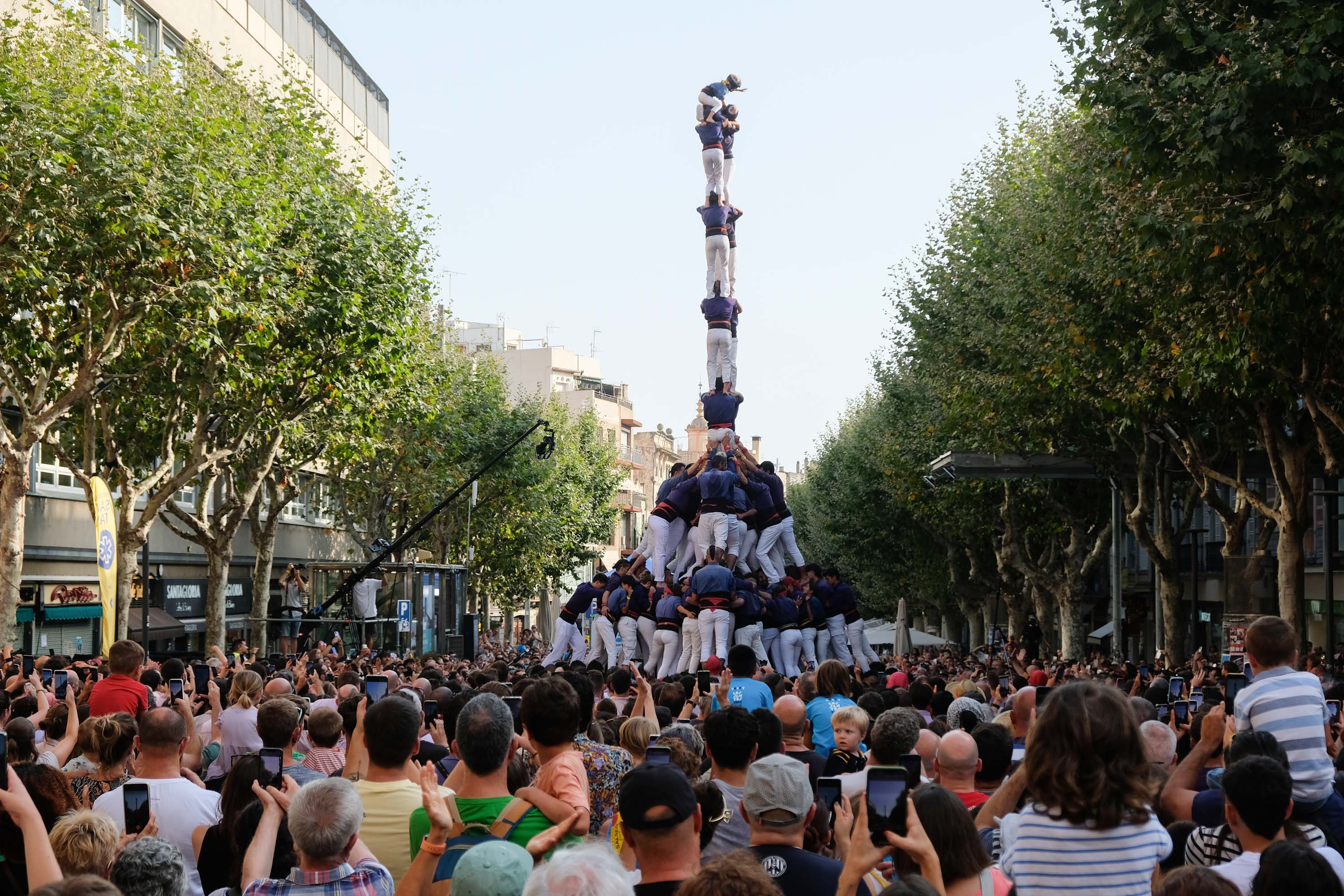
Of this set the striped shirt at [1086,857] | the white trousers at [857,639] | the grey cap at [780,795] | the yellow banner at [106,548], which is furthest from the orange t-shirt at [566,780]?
the white trousers at [857,639]

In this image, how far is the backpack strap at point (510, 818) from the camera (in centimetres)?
510

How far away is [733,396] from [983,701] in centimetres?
1482

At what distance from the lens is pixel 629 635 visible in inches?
942

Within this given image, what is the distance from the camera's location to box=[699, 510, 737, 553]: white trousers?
2370cm

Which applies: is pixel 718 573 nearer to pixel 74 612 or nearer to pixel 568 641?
pixel 568 641

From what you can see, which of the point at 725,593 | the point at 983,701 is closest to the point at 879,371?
the point at 725,593

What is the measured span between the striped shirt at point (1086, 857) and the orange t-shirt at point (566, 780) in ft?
5.03

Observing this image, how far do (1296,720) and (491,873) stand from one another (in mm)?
3714

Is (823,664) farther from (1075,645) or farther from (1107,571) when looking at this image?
(1107,571)

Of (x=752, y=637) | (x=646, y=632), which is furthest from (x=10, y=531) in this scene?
(x=752, y=637)

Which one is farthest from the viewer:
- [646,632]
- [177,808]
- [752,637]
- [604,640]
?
[604,640]

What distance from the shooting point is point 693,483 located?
985 inches

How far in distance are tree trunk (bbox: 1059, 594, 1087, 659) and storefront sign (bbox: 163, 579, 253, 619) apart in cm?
2086

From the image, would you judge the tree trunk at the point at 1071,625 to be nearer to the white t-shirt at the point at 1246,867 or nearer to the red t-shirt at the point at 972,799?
the red t-shirt at the point at 972,799
